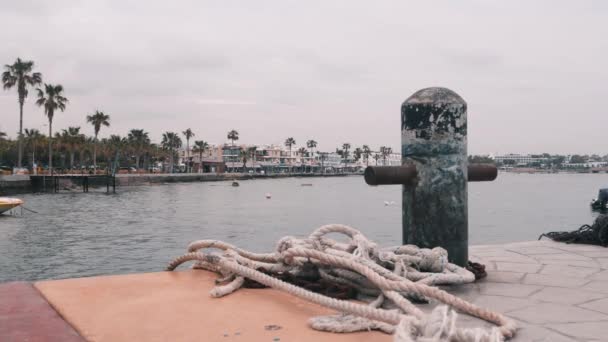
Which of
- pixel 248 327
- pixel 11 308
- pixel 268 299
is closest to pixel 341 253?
pixel 268 299

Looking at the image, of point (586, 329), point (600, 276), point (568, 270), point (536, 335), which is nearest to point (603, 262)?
point (568, 270)

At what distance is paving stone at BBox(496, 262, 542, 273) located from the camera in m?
4.44

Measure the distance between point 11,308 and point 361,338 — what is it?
1979 millimetres

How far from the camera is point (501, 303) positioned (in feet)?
11.1

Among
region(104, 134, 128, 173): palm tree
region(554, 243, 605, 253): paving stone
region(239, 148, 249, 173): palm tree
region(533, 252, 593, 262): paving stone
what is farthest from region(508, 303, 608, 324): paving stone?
region(239, 148, 249, 173): palm tree

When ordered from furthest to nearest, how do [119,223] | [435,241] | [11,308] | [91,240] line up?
[119,223] < [91,240] < [435,241] < [11,308]

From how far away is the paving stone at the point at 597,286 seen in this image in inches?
147

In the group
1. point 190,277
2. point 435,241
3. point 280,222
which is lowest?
point 280,222

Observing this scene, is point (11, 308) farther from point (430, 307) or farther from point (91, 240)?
point (91, 240)

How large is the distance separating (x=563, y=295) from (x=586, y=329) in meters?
0.82

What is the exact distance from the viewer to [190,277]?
4.09 meters

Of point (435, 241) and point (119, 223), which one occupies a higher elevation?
point (435, 241)

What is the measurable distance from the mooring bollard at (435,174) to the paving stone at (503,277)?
0.23m

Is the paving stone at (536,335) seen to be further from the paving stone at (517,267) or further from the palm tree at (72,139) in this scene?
the palm tree at (72,139)
